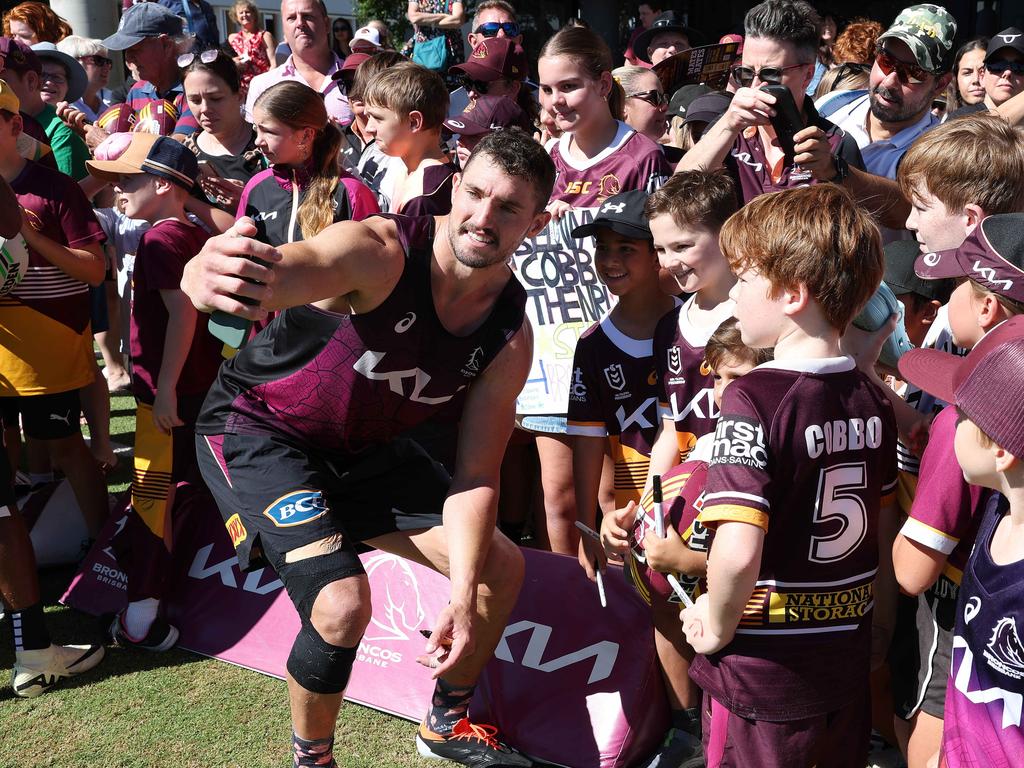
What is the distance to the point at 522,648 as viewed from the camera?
3.43 m

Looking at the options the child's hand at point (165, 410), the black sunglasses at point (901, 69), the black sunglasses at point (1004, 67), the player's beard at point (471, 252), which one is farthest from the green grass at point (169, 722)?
the black sunglasses at point (1004, 67)

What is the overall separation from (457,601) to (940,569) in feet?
4.29

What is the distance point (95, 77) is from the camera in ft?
27.9

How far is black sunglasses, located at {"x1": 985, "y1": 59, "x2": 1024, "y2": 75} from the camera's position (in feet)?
16.3

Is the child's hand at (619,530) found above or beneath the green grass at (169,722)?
above

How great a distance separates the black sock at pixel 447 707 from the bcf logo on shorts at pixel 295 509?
756 mm

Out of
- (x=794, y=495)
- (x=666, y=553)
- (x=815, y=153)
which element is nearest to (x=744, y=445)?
(x=794, y=495)

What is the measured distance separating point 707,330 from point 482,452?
81 centimetres

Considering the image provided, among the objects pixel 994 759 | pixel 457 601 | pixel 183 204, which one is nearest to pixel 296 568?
pixel 457 601

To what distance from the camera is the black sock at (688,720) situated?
3168 millimetres

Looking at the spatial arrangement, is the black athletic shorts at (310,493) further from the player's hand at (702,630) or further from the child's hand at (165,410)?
the player's hand at (702,630)

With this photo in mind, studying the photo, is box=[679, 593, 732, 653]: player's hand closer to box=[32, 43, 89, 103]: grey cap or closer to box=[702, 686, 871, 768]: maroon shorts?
box=[702, 686, 871, 768]: maroon shorts

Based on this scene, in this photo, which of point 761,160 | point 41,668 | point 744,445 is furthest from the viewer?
point 761,160

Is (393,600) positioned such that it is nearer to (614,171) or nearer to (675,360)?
(675,360)
